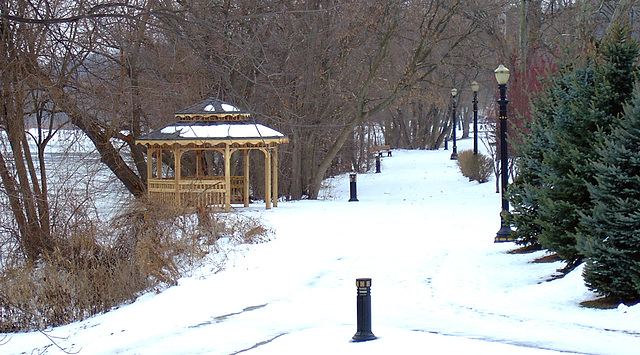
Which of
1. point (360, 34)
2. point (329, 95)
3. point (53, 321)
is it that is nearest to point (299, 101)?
point (329, 95)

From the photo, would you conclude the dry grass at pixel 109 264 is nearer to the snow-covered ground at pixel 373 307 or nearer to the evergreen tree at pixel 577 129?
the snow-covered ground at pixel 373 307

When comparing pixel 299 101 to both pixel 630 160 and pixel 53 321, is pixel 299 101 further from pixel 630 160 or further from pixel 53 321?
pixel 630 160

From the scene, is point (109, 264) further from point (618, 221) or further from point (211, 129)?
point (618, 221)

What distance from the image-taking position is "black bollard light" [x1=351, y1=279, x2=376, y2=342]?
6.93 m

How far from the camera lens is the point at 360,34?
82.3 ft

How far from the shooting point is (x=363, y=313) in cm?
696

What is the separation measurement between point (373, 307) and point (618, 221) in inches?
123

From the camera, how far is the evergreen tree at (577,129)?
8938 millimetres

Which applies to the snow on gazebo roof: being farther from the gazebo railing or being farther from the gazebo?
the gazebo railing

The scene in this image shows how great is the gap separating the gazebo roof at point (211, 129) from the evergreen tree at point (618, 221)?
11.2m

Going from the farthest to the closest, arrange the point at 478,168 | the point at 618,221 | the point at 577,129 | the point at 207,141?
1. the point at 478,168
2. the point at 207,141
3. the point at 577,129
4. the point at 618,221

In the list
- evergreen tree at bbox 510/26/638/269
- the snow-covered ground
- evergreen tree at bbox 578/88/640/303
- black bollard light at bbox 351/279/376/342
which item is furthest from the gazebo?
black bollard light at bbox 351/279/376/342

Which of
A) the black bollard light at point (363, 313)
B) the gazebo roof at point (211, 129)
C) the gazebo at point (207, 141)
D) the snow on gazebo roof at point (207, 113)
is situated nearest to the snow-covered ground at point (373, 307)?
the black bollard light at point (363, 313)

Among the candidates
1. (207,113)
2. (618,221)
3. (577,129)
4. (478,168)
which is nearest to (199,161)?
(207,113)
